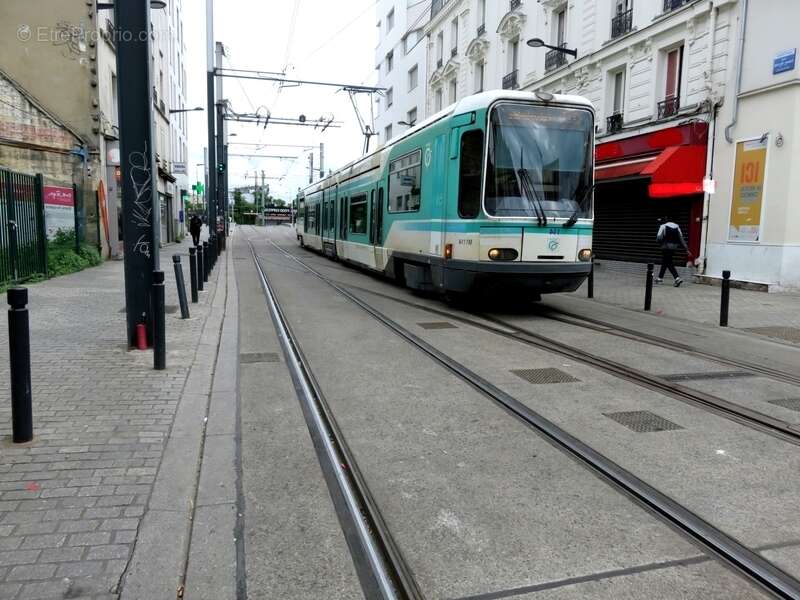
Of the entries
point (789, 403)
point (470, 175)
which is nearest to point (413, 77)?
point (470, 175)

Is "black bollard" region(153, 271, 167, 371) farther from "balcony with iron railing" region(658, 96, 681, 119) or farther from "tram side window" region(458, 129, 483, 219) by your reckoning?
"balcony with iron railing" region(658, 96, 681, 119)

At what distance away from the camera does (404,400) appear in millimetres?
5410

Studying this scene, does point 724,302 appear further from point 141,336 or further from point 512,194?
point 141,336

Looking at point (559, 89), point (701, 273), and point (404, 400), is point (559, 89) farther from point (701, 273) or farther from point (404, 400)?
point (404, 400)

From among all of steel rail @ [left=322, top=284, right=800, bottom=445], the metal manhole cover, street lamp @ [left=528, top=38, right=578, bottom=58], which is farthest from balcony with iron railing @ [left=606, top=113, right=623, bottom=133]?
steel rail @ [left=322, top=284, right=800, bottom=445]

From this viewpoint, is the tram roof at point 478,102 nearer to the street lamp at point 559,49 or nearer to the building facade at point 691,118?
the building facade at point 691,118

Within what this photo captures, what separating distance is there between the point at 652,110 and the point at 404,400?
1473 cm

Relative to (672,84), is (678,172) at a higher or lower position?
lower

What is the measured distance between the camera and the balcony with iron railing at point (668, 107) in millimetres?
16172

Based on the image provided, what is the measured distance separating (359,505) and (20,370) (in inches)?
96.0

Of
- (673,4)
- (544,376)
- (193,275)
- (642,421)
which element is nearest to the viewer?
(642,421)

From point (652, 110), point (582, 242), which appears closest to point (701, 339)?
point (582, 242)

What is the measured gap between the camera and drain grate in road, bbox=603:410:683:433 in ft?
15.6

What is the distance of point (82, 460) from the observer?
12.6 feet
